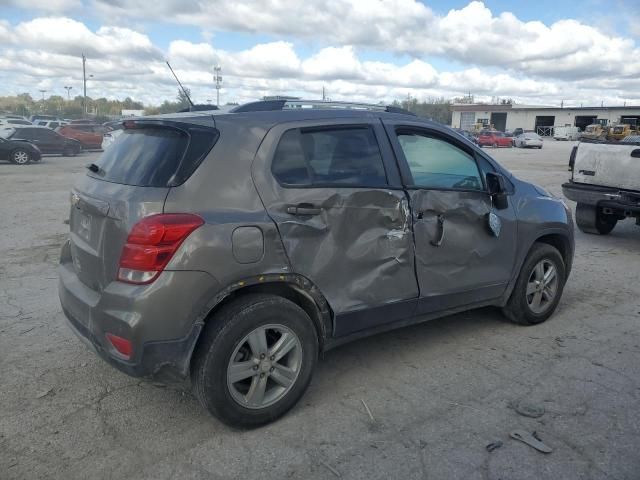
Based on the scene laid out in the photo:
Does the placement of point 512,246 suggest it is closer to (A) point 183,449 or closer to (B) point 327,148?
(B) point 327,148

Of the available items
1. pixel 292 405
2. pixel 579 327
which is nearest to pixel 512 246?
pixel 579 327

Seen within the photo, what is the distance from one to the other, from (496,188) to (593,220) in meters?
5.30

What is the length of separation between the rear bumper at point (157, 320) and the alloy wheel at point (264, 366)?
0.93ft

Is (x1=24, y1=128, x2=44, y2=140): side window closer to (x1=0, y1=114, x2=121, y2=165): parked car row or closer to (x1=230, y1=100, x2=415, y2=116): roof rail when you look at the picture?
(x1=0, y1=114, x2=121, y2=165): parked car row


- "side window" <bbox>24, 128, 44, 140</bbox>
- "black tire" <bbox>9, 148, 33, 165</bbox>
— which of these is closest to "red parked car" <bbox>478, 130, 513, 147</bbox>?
"side window" <bbox>24, 128, 44, 140</bbox>

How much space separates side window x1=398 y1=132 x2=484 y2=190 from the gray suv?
0.05 ft

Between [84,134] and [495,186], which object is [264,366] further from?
[84,134]

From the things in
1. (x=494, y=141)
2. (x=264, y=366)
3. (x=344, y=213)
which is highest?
(x=494, y=141)

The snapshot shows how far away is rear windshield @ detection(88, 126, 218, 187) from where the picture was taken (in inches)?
115

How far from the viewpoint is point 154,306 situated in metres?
2.75

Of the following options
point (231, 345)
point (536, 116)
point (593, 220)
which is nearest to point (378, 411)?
point (231, 345)

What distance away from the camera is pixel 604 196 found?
303 inches

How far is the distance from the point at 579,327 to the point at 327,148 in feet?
9.41

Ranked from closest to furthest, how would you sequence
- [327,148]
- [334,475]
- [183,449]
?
[334,475] < [183,449] < [327,148]
